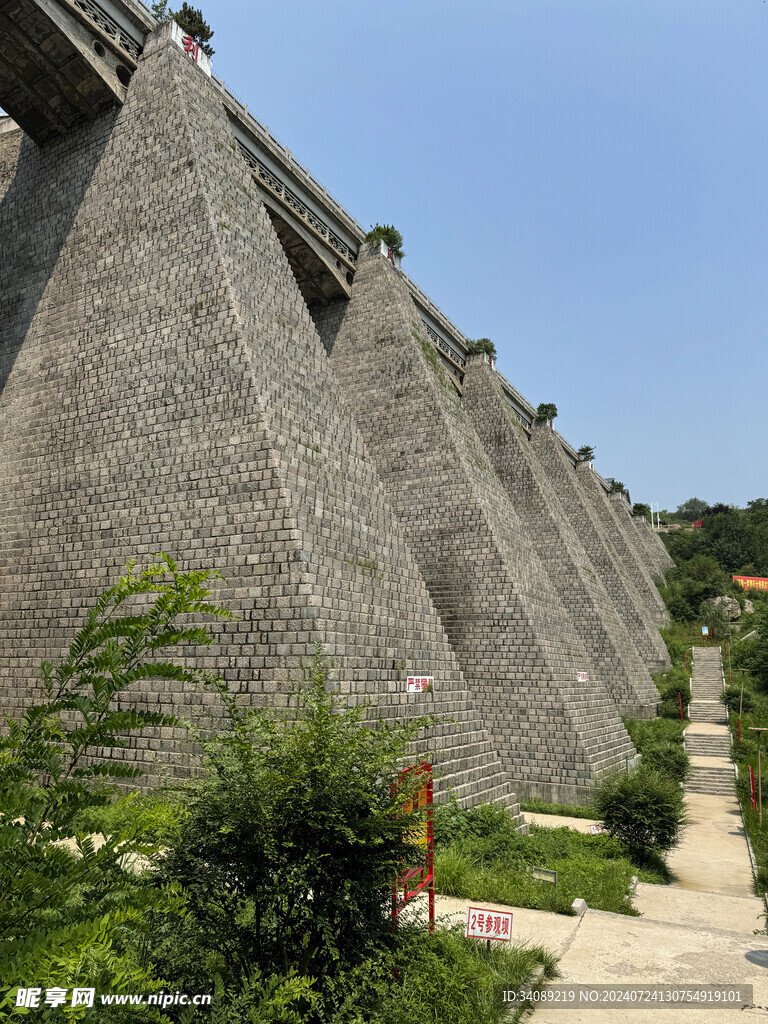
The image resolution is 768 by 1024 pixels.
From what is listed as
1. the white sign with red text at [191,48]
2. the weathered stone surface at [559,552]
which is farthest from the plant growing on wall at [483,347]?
the white sign with red text at [191,48]

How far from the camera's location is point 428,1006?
15.1 feet

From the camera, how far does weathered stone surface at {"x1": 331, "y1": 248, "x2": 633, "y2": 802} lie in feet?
56.0

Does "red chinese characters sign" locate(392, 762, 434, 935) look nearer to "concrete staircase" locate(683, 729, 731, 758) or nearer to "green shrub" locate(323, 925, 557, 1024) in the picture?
"green shrub" locate(323, 925, 557, 1024)

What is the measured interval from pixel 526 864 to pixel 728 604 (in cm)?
4590

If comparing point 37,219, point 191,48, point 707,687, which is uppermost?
point 191,48

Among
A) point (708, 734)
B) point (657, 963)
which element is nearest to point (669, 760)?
point (708, 734)

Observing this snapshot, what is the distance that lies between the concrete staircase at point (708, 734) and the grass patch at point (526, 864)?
1122cm

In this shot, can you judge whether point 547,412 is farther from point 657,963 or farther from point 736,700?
point 657,963

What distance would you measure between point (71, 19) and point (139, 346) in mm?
7405

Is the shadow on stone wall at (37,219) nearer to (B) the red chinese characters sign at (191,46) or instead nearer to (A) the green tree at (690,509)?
(B) the red chinese characters sign at (191,46)

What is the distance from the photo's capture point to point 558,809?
52.0ft

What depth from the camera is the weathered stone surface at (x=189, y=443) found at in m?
10.1

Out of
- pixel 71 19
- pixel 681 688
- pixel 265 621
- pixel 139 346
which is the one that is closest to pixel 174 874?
pixel 265 621

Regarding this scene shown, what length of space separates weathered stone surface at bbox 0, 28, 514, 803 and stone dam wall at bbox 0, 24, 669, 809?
0.15 ft
